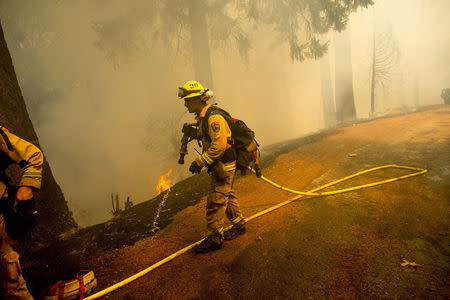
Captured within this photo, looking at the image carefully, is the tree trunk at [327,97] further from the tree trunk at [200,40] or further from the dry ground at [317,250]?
the dry ground at [317,250]

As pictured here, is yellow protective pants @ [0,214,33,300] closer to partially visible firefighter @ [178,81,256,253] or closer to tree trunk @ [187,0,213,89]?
partially visible firefighter @ [178,81,256,253]

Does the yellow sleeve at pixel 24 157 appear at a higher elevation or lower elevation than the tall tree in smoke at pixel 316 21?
lower

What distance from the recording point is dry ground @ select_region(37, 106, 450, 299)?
226 centimetres

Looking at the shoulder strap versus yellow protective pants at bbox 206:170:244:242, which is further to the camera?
yellow protective pants at bbox 206:170:244:242

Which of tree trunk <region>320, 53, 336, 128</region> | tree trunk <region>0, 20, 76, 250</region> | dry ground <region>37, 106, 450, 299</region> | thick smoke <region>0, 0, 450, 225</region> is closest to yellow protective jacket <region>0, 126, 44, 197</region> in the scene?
dry ground <region>37, 106, 450, 299</region>

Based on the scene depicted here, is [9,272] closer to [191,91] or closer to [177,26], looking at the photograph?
[191,91]

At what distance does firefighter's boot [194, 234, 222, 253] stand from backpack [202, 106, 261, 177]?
1000 millimetres

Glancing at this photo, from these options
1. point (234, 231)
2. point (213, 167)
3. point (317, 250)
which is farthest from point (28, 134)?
point (317, 250)

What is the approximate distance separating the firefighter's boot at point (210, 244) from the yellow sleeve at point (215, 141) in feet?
3.47

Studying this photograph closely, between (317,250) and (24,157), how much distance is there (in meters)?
3.31

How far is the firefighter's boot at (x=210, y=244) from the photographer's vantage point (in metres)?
3.02

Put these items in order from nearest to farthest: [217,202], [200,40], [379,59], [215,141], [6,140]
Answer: [6,140], [215,141], [217,202], [200,40], [379,59]

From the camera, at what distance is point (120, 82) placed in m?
29.8

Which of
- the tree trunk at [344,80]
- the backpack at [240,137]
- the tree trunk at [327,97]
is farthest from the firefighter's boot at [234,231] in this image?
the tree trunk at [327,97]
